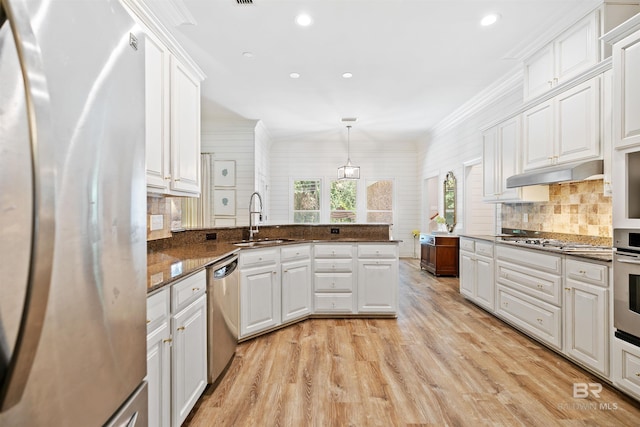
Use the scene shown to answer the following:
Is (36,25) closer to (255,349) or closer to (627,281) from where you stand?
(255,349)

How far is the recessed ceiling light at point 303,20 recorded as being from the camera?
281 centimetres

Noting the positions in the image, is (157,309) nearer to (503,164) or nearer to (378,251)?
(378,251)

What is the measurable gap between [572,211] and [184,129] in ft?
12.6

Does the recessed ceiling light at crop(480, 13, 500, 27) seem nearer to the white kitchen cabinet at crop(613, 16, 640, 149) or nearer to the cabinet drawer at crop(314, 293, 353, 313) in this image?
the white kitchen cabinet at crop(613, 16, 640, 149)

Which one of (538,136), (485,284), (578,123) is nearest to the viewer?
(578,123)

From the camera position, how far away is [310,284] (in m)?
3.43

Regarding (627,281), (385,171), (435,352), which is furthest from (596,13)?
(385,171)

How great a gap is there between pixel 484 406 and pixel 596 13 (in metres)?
3.31

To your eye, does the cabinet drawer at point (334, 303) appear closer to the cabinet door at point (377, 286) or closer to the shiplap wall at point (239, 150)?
the cabinet door at point (377, 286)

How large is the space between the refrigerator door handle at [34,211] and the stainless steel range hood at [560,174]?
3280 mm

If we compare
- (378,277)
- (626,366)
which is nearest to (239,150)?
(378,277)

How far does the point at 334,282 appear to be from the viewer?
3432 millimetres

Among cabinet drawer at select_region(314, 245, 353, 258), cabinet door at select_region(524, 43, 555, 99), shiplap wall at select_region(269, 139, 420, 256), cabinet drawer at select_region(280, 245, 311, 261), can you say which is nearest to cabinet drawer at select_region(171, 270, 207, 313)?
cabinet drawer at select_region(280, 245, 311, 261)

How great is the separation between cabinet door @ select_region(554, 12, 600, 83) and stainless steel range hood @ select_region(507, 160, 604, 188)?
881 mm
